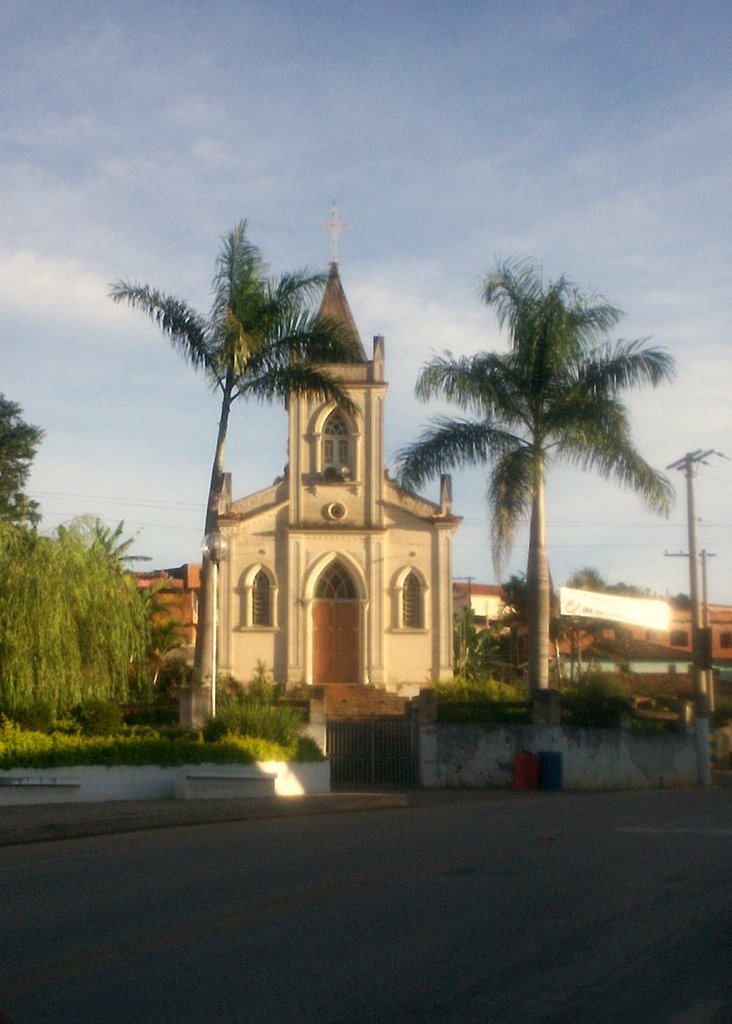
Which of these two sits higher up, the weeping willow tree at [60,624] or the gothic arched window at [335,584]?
the gothic arched window at [335,584]

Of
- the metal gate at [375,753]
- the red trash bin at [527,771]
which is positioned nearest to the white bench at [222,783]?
the metal gate at [375,753]

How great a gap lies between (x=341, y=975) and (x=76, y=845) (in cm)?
921

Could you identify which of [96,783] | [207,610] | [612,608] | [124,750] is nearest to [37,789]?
[96,783]

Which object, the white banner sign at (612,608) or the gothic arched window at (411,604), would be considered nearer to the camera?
the white banner sign at (612,608)

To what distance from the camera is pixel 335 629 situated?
39.5m

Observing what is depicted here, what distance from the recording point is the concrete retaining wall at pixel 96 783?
21.9m

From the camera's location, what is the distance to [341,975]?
7.86m

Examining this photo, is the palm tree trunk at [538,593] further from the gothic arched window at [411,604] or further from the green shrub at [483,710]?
the gothic arched window at [411,604]

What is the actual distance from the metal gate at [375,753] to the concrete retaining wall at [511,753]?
0.62 metres

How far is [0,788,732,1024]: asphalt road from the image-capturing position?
23.7 feet

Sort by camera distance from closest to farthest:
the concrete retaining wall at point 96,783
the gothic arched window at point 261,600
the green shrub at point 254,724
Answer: the concrete retaining wall at point 96,783 < the green shrub at point 254,724 < the gothic arched window at point 261,600

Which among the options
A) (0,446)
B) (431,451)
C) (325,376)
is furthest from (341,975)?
(0,446)

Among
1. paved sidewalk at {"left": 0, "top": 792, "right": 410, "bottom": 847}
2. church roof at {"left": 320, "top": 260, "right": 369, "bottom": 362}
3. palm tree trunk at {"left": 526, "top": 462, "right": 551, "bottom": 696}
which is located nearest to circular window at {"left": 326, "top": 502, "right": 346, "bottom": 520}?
church roof at {"left": 320, "top": 260, "right": 369, "bottom": 362}

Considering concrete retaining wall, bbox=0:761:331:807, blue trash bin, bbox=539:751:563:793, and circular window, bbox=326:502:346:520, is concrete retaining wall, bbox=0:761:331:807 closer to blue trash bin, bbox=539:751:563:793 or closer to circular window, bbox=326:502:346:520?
blue trash bin, bbox=539:751:563:793
